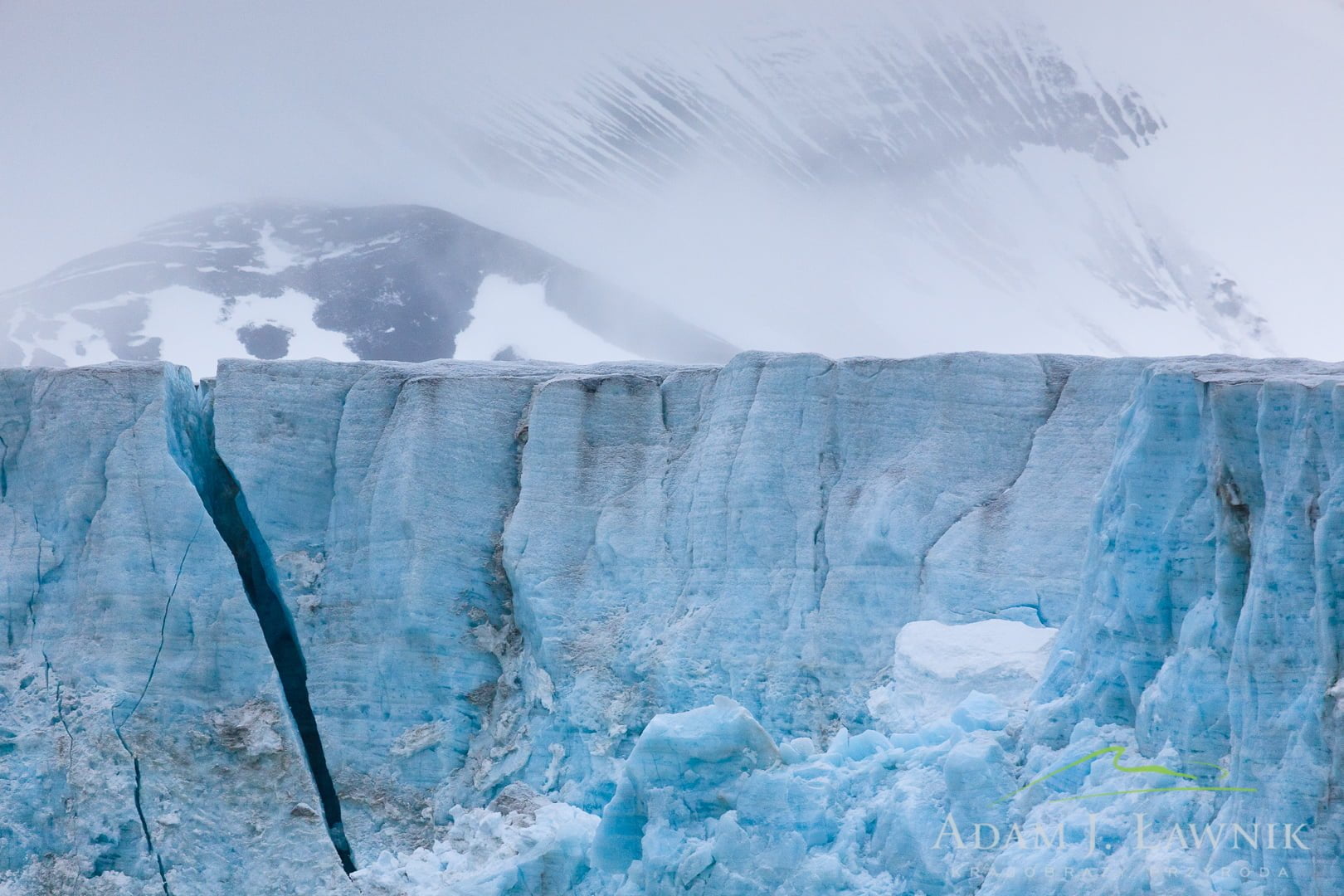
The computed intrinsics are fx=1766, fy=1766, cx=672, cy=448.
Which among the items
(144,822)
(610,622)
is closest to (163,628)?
(144,822)

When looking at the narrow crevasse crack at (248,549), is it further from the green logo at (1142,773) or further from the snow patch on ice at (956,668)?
the green logo at (1142,773)

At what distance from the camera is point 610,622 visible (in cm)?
1778

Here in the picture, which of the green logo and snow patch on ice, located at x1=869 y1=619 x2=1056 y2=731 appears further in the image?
snow patch on ice, located at x1=869 y1=619 x2=1056 y2=731

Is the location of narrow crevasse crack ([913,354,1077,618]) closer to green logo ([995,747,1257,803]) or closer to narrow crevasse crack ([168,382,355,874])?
green logo ([995,747,1257,803])

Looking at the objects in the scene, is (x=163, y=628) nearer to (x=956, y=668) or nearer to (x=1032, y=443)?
(x=956, y=668)

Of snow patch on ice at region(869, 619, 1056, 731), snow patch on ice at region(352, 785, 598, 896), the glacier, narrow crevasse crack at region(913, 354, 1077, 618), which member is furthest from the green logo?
snow patch on ice at region(352, 785, 598, 896)

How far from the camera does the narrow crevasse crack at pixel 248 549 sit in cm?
1848

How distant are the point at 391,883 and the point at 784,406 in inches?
240

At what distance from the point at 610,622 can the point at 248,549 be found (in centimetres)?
436

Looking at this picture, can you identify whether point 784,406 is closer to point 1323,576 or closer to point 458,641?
point 458,641

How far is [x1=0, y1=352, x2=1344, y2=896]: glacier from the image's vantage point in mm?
14414

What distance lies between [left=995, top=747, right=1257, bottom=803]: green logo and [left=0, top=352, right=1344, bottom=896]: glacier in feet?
0.13

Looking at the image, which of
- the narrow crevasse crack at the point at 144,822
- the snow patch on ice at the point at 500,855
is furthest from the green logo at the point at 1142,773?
the narrow crevasse crack at the point at 144,822

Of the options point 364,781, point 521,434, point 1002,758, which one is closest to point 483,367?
point 521,434
